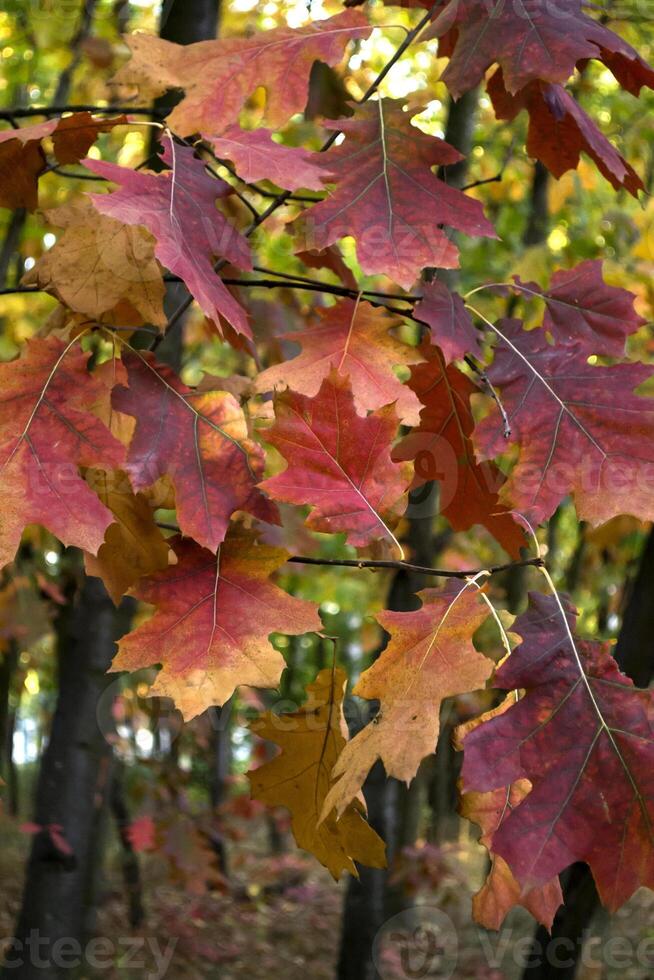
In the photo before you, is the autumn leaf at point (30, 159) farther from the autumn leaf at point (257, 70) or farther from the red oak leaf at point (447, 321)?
the red oak leaf at point (447, 321)

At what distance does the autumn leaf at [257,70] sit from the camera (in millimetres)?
1466

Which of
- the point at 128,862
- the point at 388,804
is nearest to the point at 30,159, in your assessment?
the point at 388,804

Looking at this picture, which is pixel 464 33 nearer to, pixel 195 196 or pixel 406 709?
pixel 195 196

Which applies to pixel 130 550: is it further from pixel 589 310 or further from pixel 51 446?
pixel 589 310

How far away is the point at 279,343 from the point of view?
3.07 meters

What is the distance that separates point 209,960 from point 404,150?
306 inches

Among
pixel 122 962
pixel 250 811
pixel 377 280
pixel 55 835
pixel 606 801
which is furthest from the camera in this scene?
pixel 250 811

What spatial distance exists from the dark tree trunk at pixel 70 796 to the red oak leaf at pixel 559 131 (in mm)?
2077

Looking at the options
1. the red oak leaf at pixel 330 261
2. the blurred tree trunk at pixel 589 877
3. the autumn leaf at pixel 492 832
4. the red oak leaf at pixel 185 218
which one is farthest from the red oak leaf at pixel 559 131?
the blurred tree trunk at pixel 589 877

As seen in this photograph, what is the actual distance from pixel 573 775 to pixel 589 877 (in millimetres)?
2002

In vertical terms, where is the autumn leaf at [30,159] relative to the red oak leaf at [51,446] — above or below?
above

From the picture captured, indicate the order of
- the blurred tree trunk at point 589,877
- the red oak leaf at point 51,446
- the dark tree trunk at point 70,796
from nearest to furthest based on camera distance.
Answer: the red oak leaf at point 51,446 < the blurred tree trunk at point 589,877 < the dark tree trunk at point 70,796

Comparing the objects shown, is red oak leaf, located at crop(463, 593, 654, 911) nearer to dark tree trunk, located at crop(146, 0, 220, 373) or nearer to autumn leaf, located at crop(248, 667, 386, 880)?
autumn leaf, located at crop(248, 667, 386, 880)

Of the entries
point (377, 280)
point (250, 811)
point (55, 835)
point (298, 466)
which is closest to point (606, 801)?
point (298, 466)
